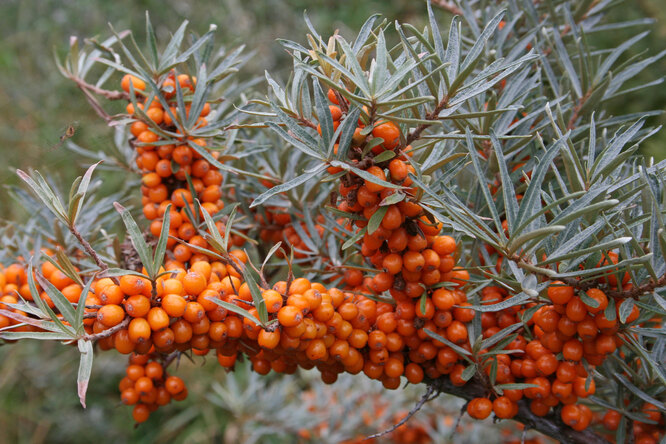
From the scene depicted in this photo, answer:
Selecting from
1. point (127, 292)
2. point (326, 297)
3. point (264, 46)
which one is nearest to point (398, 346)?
point (326, 297)

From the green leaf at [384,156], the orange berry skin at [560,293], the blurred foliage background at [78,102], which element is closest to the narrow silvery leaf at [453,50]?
the green leaf at [384,156]

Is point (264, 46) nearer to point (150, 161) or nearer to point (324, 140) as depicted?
point (150, 161)

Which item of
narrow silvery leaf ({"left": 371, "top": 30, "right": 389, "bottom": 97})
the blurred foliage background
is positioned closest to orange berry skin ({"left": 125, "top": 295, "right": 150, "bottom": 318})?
narrow silvery leaf ({"left": 371, "top": 30, "right": 389, "bottom": 97})

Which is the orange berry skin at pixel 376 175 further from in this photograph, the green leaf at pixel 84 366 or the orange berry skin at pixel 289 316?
the green leaf at pixel 84 366

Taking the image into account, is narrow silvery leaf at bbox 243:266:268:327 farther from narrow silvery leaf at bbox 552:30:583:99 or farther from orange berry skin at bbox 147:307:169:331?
narrow silvery leaf at bbox 552:30:583:99

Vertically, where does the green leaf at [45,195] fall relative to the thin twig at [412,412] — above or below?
above
